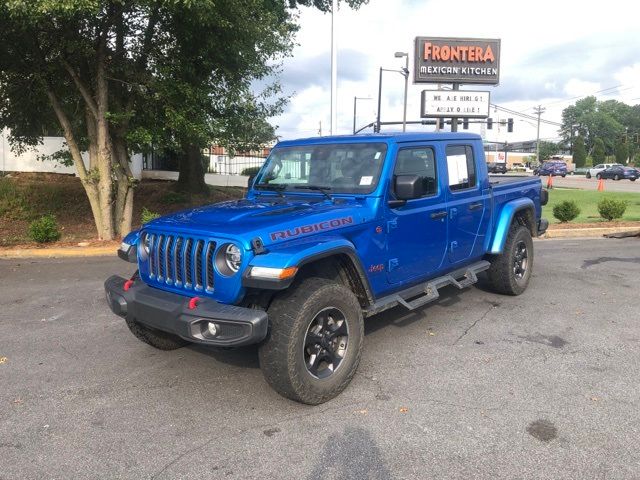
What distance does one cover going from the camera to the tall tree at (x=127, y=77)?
9148mm

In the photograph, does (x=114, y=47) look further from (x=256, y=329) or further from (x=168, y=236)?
(x=256, y=329)

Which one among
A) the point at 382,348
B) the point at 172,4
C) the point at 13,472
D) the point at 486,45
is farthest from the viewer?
the point at 486,45

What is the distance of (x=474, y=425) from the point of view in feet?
10.8

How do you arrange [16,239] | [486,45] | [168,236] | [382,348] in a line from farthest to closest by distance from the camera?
[486,45]
[16,239]
[382,348]
[168,236]

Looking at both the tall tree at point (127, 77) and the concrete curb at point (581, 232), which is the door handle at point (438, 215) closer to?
the tall tree at point (127, 77)

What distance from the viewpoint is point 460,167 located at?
5.28 metres

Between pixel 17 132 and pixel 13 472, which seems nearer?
pixel 13 472

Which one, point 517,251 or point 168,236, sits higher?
point 168,236

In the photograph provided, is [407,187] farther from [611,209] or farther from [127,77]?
[611,209]

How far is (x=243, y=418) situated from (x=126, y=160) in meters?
8.59

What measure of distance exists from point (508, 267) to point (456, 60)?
1877 cm

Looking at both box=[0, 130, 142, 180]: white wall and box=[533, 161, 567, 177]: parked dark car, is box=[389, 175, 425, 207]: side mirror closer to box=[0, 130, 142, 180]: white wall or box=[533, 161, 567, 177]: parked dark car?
box=[0, 130, 142, 180]: white wall

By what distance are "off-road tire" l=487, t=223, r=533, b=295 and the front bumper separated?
3.72 metres

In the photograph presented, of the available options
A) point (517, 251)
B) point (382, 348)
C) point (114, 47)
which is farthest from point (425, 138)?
point (114, 47)
